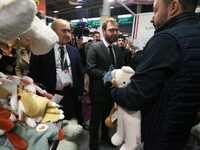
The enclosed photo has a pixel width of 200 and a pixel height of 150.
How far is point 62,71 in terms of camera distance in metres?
2.20

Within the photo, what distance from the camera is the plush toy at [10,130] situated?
0.69 m

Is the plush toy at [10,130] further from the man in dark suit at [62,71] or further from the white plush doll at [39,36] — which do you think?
the man in dark suit at [62,71]

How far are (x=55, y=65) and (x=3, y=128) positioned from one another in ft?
4.91

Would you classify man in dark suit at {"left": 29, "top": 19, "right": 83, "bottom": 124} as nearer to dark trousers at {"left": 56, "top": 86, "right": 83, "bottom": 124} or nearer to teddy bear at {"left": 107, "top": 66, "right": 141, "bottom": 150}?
dark trousers at {"left": 56, "top": 86, "right": 83, "bottom": 124}

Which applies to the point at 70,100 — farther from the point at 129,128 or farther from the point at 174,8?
the point at 174,8

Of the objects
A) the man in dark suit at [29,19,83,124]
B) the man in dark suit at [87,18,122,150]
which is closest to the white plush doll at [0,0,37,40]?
the man in dark suit at [29,19,83,124]

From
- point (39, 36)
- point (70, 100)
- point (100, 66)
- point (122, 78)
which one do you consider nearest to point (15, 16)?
point (39, 36)

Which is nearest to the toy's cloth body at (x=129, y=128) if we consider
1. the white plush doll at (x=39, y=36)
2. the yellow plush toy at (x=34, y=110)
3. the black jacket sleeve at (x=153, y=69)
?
the black jacket sleeve at (x=153, y=69)

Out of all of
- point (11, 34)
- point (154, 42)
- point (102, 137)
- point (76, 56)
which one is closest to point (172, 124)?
point (154, 42)

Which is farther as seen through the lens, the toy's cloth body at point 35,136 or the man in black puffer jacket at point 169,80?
the man in black puffer jacket at point 169,80

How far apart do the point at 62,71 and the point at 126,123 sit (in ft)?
3.72

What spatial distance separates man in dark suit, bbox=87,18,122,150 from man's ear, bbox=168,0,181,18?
137 centimetres

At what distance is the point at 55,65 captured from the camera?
2152 millimetres

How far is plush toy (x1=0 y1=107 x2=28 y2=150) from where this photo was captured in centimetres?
69
